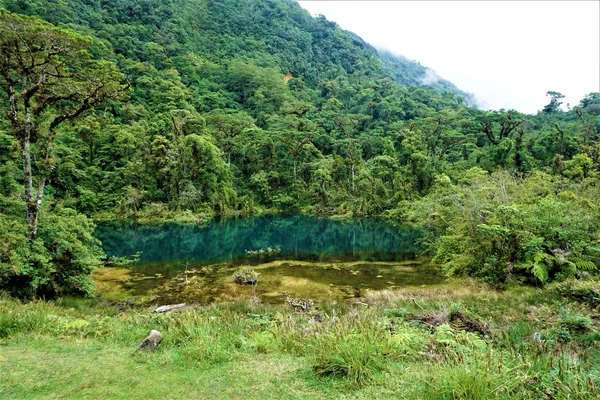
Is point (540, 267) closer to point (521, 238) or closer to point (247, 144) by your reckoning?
point (521, 238)

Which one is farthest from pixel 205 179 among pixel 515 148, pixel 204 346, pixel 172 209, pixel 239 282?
pixel 204 346

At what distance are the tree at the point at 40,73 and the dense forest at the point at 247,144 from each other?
68 millimetres

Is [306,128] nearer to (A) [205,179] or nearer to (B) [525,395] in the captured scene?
(A) [205,179]

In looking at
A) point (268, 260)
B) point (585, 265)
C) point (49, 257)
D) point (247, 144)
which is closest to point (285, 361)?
point (49, 257)

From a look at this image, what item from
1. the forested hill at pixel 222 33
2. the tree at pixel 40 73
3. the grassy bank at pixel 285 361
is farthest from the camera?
the forested hill at pixel 222 33

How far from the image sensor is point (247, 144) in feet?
186

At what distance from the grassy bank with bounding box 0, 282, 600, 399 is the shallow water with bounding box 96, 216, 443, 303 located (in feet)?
25.0

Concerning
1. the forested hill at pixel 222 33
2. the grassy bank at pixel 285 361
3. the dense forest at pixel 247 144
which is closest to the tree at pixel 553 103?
the dense forest at pixel 247 144

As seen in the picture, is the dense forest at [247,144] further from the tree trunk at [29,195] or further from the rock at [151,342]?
the rock at [151,342]

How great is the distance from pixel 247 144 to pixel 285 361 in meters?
53.5

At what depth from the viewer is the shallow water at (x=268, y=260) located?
626 inches

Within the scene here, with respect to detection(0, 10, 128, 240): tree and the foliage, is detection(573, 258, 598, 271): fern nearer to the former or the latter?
the foliage

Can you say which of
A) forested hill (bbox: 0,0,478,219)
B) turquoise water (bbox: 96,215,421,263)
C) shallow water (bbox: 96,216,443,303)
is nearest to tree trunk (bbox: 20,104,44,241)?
shallow water (bbox: 96,216,443,303)

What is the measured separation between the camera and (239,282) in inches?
661
